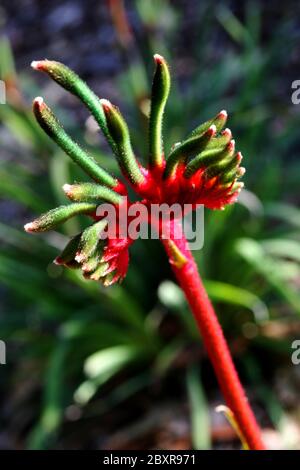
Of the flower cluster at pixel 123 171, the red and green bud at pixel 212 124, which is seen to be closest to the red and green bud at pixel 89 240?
the flower cluster at pixel 123 171

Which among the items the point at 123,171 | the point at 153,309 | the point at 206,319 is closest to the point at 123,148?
the point at 123,171

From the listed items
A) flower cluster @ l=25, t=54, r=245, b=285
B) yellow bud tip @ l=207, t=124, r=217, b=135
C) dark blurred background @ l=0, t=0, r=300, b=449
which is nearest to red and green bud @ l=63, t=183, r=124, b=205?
flower cluster @ l=25, t=54, r=245, b=285

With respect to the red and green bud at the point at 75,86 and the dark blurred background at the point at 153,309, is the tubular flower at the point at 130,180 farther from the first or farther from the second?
the dark blurred background at the point at 153,309

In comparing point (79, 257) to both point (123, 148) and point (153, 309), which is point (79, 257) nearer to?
point (123, 148)

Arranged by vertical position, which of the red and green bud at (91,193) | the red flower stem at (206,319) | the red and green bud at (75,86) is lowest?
the red flower stem at (206,319)

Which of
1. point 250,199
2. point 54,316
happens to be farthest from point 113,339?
point 250,199

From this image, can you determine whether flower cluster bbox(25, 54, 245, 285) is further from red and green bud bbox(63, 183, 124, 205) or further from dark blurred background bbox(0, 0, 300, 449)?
dark blurred background bbox(0, 0, 300, 449)
